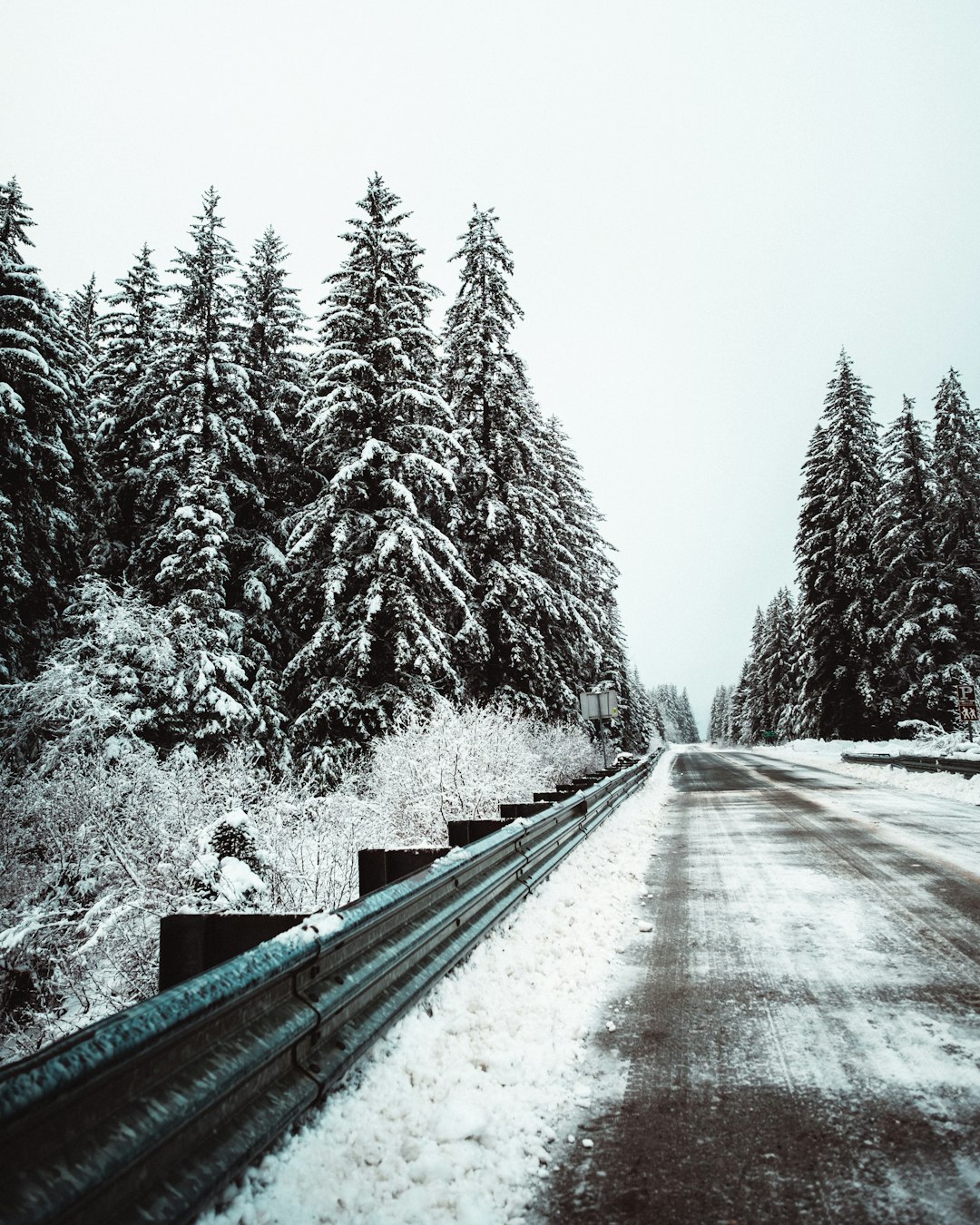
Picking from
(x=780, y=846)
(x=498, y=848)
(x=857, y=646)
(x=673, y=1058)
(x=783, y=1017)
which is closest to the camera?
(x=673, y=1058)

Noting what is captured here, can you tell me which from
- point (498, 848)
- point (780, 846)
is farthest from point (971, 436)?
point (498, 848)

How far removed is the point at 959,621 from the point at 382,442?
25.2m

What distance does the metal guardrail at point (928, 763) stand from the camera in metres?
16.6

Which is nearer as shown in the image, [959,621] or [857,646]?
[959,621]

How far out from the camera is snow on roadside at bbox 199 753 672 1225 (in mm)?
2047

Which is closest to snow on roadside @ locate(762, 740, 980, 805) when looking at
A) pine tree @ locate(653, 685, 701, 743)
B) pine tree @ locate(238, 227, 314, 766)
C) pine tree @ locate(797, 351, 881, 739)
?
pine tree @ locate(797, 351, 881, 739)

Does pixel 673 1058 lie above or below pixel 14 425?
below

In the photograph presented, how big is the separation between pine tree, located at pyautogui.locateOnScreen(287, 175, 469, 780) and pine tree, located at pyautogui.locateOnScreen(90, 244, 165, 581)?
536 cm

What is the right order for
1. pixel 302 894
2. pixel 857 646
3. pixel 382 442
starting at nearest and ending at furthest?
pixel 302 894 → pixel 382 442 → pixel 857 646

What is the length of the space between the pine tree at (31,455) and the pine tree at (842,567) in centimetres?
3106

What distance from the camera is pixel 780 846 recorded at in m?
8.73

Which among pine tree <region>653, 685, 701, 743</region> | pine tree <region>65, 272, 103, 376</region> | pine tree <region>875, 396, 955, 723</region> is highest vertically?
pine tree <region>65, 272, 103, 376</region>

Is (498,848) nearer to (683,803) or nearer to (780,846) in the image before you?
(780,846)

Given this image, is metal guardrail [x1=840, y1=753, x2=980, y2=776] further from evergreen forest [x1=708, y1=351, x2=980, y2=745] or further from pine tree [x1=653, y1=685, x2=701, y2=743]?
pine tree [x1=653, y1=685, x2=701, y2=743]
